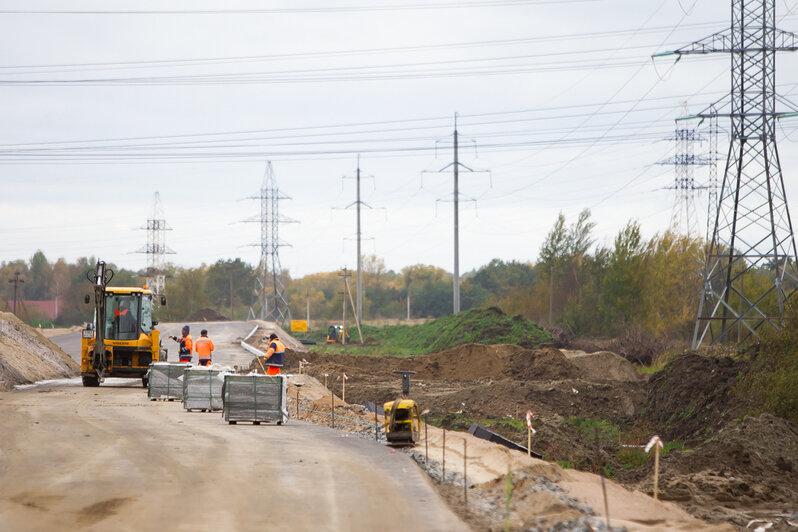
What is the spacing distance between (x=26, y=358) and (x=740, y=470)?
86.9 ft

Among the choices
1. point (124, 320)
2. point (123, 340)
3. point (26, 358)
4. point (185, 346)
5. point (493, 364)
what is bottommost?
point (493, 364)

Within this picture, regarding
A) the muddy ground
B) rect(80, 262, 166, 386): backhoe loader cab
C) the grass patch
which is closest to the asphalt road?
the muddy ground

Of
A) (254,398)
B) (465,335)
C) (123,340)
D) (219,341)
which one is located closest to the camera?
(254,398)

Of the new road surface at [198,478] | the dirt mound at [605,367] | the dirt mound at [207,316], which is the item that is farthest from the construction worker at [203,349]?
the dirt mound at [207,316]

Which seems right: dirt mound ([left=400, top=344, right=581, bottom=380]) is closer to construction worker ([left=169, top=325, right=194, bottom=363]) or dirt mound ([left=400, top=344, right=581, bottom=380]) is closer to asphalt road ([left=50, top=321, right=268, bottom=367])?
asphalt road ([left=50, top=321, right=268, bottom=367])

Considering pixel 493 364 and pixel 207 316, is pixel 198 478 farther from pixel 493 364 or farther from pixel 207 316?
pixel 207 316

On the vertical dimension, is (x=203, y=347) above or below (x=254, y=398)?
above

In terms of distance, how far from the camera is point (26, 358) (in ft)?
108

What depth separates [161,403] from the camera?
24.5m

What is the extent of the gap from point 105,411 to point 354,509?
12305mm

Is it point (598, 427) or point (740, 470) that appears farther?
point (598, 427)

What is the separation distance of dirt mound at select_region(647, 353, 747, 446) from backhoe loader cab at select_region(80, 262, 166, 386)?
52.6 ft

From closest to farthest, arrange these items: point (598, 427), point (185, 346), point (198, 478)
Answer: point (198, 478) → point (598, 427) → point (185, 346)

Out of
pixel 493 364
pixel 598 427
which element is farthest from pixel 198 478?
pixel 493 364
